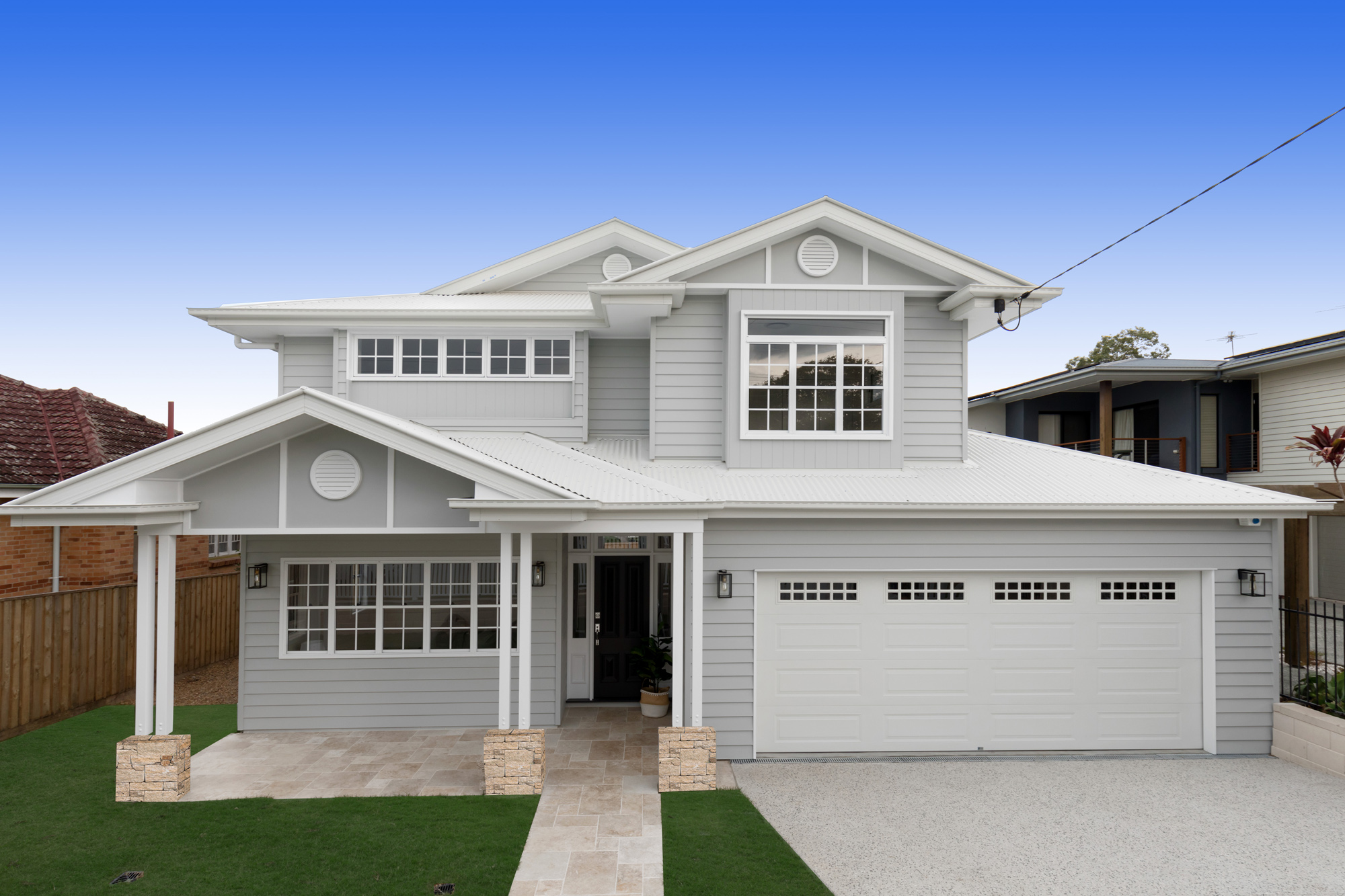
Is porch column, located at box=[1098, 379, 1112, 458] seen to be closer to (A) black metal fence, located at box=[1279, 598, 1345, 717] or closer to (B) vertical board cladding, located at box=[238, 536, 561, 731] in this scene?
(A) black metal fence, located at box=[1279, 598, 1345, 717]

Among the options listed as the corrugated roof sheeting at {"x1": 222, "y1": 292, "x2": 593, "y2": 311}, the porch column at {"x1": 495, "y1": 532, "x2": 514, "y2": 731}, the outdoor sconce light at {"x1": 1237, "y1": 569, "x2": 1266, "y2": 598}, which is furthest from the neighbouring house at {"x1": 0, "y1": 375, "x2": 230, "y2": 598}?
the outdoor sconce light at {"x1": 1237, "y1": 569, "x2": 1266, "y2": 598}

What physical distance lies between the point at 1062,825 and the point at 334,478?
8.01m

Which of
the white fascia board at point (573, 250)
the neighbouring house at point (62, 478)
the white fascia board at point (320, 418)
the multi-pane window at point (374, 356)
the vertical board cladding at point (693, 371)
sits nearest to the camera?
the white fascia board at point (320, 418)

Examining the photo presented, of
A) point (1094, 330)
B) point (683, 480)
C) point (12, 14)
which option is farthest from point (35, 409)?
point (1094, 330)

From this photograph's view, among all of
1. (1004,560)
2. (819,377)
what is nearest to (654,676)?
(819,377)

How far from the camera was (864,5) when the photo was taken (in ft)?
43.5

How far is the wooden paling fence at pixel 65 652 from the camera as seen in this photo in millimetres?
8789

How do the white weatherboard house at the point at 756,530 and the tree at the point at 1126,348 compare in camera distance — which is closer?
the white weatherboard house at the point at 756,530

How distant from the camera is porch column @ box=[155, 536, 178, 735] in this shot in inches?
277

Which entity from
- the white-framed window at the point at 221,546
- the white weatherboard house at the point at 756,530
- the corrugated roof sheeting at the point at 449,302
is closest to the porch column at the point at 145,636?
the white weatherboard house at the point at 756,530

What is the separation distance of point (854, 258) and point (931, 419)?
8.20ft

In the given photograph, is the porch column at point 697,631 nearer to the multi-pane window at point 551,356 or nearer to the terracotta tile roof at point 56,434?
the multi-pane window at point 551,356

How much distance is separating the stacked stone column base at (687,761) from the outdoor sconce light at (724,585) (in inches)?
59.2

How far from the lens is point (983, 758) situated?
8062 mm
